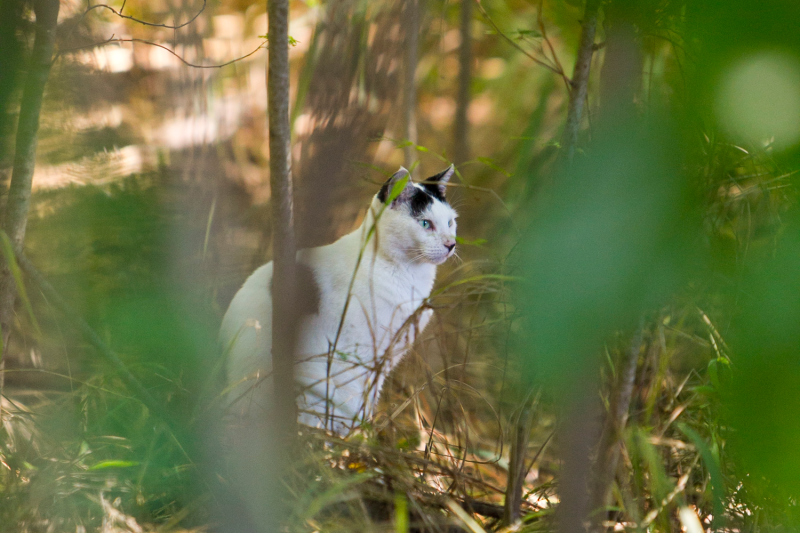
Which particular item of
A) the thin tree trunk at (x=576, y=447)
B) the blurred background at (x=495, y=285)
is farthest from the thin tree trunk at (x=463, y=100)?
the thin tree trunk at (x=576, y=447)

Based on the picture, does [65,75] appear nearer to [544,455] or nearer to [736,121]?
[736,121]

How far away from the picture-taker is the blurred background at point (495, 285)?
270mm

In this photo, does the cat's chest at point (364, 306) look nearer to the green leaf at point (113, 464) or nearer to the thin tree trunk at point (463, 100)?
the green leaf at point (113, 464)

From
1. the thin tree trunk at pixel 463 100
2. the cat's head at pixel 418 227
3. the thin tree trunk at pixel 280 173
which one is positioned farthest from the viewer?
the thin tree trunk at pixel 463 100

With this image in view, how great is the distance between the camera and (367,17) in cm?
73

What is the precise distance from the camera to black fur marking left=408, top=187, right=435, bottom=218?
4.61ft

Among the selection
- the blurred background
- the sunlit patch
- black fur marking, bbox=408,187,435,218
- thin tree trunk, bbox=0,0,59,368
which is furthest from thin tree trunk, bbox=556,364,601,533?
black fur marking, bbox=408,187,435,218

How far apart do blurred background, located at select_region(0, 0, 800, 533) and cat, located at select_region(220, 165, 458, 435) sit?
0.12 m

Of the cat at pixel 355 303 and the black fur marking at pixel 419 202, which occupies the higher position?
the black fur marking at pixel 419 202

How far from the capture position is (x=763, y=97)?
0.24 m

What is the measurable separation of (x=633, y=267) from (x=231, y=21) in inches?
101

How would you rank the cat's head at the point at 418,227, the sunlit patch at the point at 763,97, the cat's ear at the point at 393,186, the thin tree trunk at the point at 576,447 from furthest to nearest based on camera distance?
the cat's head at the point at 418,227 → the cat's ear at the point at 393,186 → the thin tree trunk at the point at 576,447 → the sunlit patch at the point at 763,97

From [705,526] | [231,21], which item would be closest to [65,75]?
[705,526]

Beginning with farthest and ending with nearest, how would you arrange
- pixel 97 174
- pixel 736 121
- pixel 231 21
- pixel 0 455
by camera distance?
pixel 231 21, pixel 97 174, pixel 0 455, pixel 736 121
